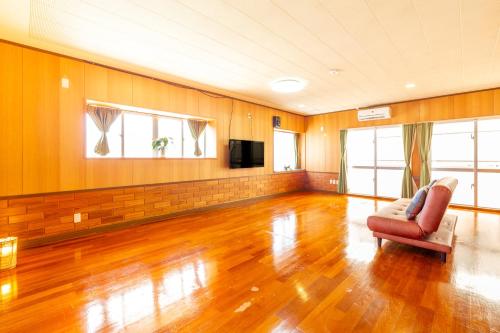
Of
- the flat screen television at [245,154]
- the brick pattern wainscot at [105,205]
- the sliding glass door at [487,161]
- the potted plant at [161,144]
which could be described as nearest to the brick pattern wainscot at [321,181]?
the flat screen television at [245,154]

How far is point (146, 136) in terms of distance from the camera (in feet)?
15.0

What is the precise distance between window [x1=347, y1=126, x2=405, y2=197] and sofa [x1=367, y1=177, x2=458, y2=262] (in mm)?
3691

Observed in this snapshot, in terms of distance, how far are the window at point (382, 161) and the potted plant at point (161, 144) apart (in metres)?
5.55

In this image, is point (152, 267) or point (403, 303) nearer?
point (403, 303)

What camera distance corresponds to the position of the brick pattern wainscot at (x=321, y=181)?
25.0 ft

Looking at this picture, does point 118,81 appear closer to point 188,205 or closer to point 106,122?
point 106,122

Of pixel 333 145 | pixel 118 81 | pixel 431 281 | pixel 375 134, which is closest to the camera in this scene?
pixel 431 281

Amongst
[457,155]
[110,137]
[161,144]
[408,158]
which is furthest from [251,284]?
[457,155]

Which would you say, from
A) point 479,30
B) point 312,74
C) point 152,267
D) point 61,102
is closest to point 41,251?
point 152,267

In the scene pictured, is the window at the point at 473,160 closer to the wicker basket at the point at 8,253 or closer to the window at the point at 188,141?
the window at the point at 188,141

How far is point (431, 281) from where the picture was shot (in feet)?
7.38

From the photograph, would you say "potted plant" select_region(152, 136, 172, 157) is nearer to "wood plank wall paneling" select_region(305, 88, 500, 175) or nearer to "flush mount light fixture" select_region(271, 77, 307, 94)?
"flush mount light fixture" select_region(271, 77, 307, 94)

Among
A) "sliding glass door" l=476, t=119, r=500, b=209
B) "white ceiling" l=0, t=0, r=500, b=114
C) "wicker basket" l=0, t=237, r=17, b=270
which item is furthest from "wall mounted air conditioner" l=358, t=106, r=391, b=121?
"wicker basket" l=0, t=237, r=17, b=270

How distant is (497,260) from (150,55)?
5.24 metres
